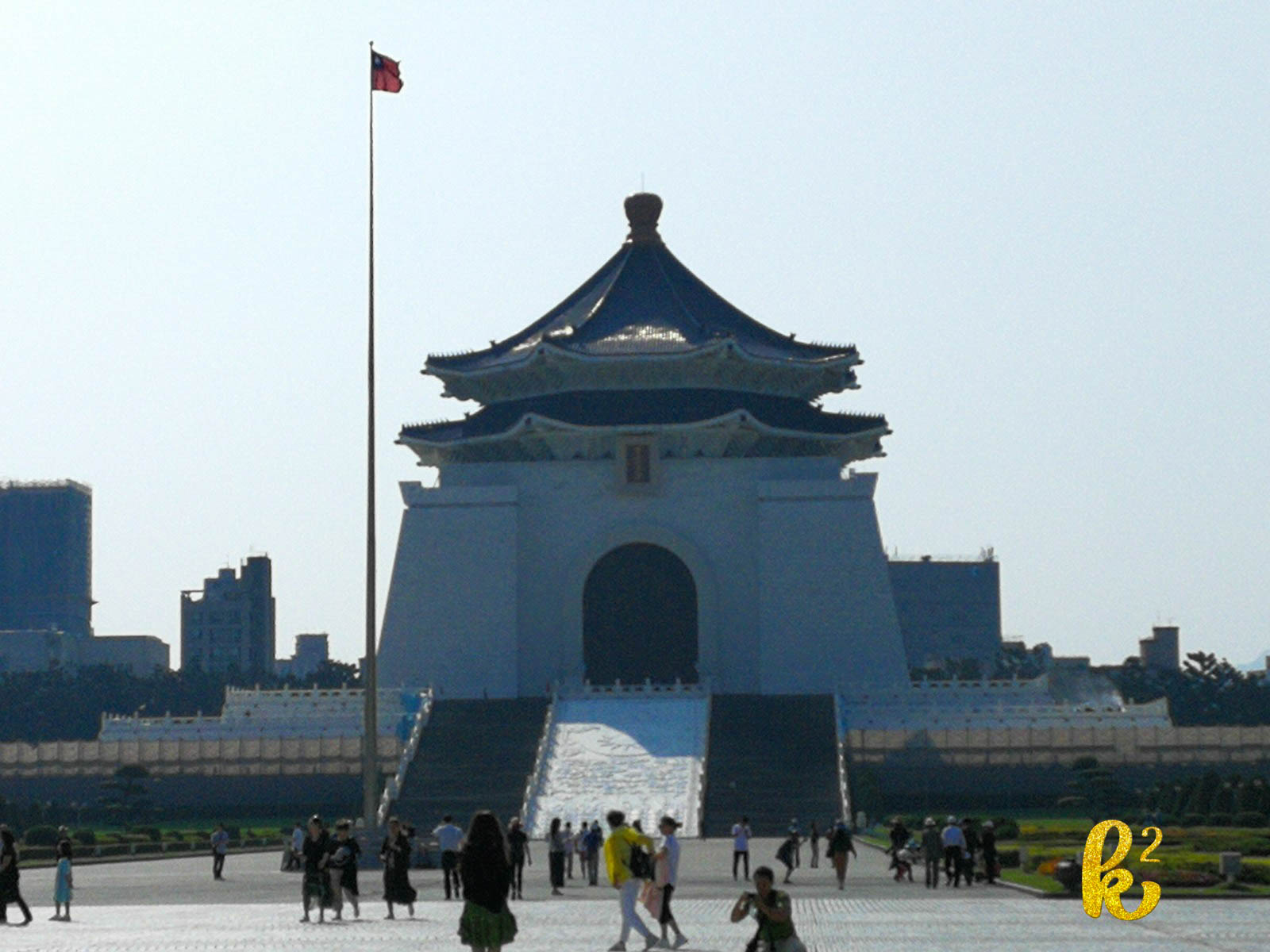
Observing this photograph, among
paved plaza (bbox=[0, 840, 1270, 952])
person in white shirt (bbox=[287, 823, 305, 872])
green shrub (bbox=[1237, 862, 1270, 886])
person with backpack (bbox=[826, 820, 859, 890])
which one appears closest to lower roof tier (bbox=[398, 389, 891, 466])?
person in white shirt (bbox=[287, 823, 305, 872])

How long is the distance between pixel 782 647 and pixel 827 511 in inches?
140

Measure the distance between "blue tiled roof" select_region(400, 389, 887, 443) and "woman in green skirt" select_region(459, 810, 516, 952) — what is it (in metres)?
43.9

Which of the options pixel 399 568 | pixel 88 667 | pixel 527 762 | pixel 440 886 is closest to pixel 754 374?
pixel 399 568

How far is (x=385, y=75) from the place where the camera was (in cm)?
3981

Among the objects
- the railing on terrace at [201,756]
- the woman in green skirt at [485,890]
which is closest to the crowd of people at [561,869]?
the woman in green skirt at [485,890]

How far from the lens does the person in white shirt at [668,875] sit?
21438 millimetres

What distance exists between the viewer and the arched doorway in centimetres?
6053

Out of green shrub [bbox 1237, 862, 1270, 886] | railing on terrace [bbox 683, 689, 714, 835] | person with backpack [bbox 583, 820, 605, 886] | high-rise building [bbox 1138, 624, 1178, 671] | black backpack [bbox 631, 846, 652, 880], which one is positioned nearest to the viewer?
black backpack [bbox 631, 846, 652, 880]

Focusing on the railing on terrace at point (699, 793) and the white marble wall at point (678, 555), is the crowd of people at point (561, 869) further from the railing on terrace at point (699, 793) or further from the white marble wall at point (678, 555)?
the white marble wall at point (678, 555)

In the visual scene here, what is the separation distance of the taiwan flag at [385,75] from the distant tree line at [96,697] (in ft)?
140

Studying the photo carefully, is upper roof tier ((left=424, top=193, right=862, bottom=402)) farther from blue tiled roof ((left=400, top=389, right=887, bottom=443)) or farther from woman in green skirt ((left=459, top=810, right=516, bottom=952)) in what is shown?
woman in green skirt ((left=459, top=810, right=516, bottom=952))

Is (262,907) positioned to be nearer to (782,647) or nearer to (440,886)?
(440,886)

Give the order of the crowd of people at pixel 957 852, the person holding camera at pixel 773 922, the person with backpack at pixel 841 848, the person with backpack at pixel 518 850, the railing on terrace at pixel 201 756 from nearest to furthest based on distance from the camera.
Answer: the person holding camera at pixel 773 922 → the person with backpack at pixel 518 850 → the person with backpack at pixel 841 848 → the crowd of people at pixel 957 852 → the railing on terrace at pixel 201 756

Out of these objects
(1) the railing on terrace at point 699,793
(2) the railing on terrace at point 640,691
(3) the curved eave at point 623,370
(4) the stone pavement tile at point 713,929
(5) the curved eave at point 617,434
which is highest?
(3) the curved eave at point 623,370
